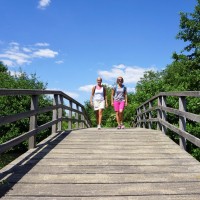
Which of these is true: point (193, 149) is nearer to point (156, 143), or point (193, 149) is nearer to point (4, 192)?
point (156, 143)

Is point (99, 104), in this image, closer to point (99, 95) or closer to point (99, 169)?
point (99, 95)

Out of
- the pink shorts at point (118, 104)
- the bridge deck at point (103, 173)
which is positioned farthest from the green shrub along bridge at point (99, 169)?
the pink shorts at point (118, 104)

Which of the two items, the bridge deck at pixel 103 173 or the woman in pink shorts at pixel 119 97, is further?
the woman in pink shorts at pixel 119 97

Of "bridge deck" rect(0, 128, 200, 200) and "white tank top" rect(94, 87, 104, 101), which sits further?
"white tank top" rect(94, 87, 104, 101)

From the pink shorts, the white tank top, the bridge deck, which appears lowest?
the bridge deck

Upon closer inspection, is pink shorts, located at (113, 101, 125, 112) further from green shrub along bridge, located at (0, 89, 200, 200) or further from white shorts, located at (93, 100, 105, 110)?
green shrub along bridge, located at (0, 89, 200, 200)

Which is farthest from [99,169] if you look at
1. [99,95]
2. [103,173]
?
[99,95]

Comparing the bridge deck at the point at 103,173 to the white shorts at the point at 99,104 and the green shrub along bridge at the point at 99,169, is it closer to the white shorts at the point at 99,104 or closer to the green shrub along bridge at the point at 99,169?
the green shrub along bridge at the point at 99,169

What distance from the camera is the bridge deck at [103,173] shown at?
4094 mm

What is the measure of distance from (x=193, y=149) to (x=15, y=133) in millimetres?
14554

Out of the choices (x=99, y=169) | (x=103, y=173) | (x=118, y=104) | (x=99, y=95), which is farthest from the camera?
(x=118, y=104)

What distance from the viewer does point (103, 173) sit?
500 centimetres

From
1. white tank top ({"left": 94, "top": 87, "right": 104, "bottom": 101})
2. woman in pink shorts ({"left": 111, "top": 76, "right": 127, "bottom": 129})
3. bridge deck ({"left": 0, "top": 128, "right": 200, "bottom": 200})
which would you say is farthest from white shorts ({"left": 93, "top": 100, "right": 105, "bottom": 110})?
bridge deck ({"left": 0, "top": 128, "right": 200, "bottom": 200})

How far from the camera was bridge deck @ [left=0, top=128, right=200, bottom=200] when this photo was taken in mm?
4094
